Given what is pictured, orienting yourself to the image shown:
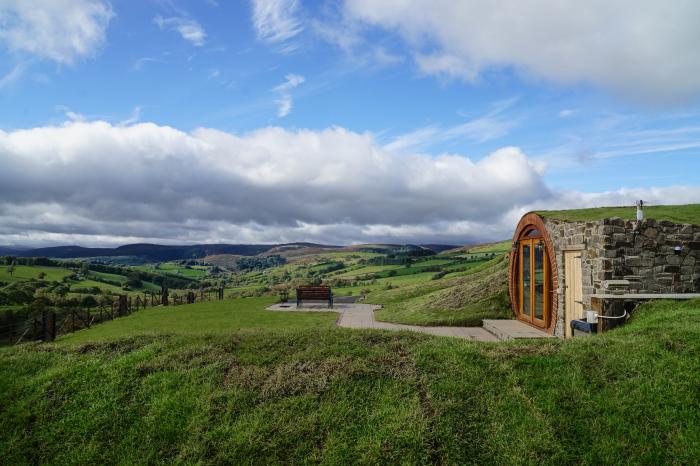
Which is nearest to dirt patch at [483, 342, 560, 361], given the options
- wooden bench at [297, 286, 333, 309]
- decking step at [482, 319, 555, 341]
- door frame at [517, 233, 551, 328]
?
decking step at [482, 319, 555, 341]

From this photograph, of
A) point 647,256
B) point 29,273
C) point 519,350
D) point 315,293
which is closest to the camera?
point 519,350

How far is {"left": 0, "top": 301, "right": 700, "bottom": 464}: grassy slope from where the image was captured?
15.3 ft

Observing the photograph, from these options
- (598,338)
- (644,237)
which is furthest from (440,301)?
(598,338)

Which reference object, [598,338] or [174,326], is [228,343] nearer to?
[598,338]

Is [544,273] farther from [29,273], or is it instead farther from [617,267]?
[29,273]

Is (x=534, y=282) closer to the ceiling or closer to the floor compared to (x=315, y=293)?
closer to the ceiling

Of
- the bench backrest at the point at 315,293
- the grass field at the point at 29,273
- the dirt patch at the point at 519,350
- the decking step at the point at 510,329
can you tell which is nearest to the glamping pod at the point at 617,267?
the decking step at the point at 510,329

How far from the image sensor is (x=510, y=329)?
1284 cm

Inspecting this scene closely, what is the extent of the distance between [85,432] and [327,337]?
12.9 feet

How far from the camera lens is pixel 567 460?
4453 mm

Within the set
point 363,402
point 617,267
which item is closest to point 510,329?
point 617,267

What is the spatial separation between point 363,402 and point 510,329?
9070 millimetres

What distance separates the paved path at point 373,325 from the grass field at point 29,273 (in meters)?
58.2

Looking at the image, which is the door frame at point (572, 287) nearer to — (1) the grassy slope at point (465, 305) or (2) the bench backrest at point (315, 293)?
(1) the grassy slope at point (465, 305)
